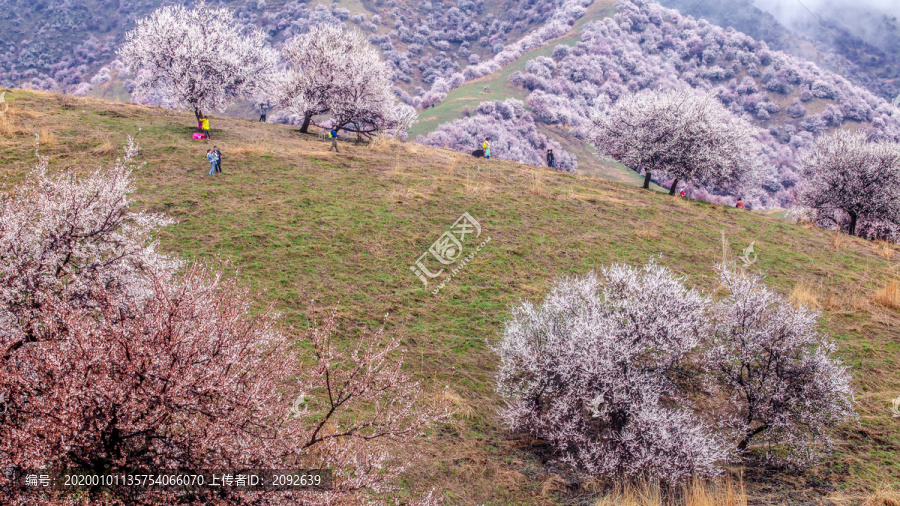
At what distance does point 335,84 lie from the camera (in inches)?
1078

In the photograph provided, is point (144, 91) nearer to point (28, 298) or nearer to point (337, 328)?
point (337, 328)

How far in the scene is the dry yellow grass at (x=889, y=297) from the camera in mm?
13031

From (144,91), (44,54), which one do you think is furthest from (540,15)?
(144,91)

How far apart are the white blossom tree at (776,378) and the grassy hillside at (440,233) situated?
0.55 metres

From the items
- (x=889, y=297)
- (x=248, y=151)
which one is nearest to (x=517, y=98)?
(x=248, y=151)

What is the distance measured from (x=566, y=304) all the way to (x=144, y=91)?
2379 centimetres

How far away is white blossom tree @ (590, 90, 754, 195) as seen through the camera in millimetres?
25328

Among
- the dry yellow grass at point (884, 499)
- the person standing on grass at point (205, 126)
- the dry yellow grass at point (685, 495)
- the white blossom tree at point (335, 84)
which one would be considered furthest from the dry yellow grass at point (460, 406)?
the white blossom tree at point (335, 84)

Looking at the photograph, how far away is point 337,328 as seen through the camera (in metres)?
10.2

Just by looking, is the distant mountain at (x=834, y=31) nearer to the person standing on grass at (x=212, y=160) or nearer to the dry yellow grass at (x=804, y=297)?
the dry yellow grass at (x=804, y=297)

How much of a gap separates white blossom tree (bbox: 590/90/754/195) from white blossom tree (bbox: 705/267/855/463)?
18.7m

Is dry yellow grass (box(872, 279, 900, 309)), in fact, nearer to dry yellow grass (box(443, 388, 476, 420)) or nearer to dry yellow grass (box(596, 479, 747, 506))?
dry yellow grass (box(596, 479, 747, 506))

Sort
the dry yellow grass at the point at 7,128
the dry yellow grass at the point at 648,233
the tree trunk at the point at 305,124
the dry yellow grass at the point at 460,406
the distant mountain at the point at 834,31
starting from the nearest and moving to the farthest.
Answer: the dry yellow grass at the point at 460,406, the dry yellow grass at the point at 7,128, the dry yellow grass at the point at 648,233, the tree trunk at the point at 305,124, the distant mountain at the point at 834,31

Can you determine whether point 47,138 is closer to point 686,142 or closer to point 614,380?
point 614,380
